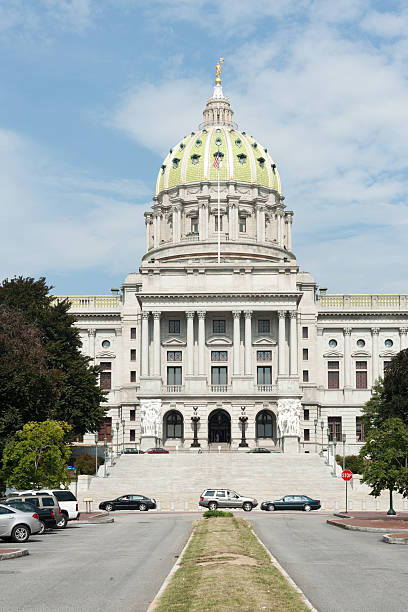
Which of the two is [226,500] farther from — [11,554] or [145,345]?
[145,345]

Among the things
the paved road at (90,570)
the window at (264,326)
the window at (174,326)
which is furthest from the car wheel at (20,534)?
the window at (264,326)

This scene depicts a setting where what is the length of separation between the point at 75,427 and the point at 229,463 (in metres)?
13.6

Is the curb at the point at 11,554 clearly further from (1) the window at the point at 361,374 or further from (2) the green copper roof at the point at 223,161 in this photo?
(2) the green copper roof at the point at 223,161

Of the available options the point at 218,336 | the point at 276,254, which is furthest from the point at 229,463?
the point at 276,254

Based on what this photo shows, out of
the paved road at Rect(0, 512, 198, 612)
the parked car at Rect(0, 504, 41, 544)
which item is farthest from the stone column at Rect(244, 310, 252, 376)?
the parked car at Rect(0, 504, 41, 544)

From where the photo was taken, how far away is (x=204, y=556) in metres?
23.9

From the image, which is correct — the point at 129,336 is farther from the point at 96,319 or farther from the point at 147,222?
the point at 147,222

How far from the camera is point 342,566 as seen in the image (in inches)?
944

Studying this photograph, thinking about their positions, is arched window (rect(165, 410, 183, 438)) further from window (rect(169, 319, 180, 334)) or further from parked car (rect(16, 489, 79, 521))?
parked car (rect(16, 489, 79, 521))

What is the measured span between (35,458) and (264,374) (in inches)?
1980

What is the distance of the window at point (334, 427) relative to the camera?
107131mm

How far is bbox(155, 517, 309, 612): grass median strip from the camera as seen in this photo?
16062 mm

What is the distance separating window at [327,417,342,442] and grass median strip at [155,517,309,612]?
266 feet

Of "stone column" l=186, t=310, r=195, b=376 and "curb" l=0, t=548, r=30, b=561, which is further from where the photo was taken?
"stone column" l=186, t=310, r=195, b=376
